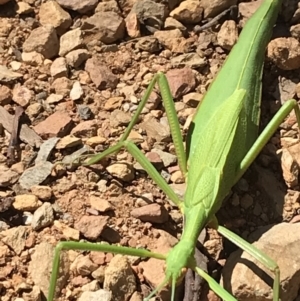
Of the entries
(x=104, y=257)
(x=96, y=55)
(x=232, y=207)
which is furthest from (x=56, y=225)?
(x=96, y=55)

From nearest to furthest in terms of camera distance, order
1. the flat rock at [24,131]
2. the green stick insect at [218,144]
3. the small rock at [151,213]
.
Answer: the green stick insect at [218,144], the small rock at [151,213], the flat rock at [24,131]

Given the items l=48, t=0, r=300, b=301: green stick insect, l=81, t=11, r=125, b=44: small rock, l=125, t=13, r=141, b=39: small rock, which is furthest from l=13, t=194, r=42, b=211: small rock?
l=125, t=13, r=141, b=39: small rock

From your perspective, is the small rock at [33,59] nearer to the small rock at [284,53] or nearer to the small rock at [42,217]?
the small rock at [42,217]

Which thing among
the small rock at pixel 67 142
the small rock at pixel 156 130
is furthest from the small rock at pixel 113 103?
the small rock at pixel 67 142

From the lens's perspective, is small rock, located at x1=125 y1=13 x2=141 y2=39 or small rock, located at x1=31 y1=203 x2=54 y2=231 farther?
small rock, located at x1=125 y1=13 x2=141 y2=39

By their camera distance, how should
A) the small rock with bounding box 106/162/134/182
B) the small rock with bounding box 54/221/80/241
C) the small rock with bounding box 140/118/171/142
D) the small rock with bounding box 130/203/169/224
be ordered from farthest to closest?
1. the small rock with bounding box 140/118/171/142
2. the small rock with bounding box 106/162/134/182
3. the small rock with bounding box 130/203/169/224
4. the small rock with bounding box 54/221/80/241

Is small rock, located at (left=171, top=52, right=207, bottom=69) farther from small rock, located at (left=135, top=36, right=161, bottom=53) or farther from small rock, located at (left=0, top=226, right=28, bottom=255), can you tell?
small rock, located at (left=0, top=226, right=28, bottom=255)

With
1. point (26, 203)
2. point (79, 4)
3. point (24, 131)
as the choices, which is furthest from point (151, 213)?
point (79, 4)
